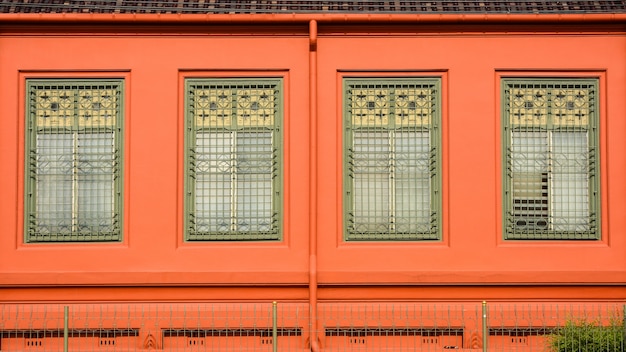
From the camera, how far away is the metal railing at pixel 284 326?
44.5ft

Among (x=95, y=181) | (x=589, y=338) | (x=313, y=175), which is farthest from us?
(x=95, y=181)

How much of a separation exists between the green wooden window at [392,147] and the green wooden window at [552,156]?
103 cm

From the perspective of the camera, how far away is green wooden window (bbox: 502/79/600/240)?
1391 cm

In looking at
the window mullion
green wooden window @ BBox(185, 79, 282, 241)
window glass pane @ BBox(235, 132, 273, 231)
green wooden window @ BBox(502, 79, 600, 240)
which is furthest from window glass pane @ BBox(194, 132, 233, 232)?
green wooden window @ BBox(502, 79, 600, 240)

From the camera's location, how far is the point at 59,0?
14023 millimetres

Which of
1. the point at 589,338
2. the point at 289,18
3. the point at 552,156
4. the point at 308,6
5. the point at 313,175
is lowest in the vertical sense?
the point at 589,338

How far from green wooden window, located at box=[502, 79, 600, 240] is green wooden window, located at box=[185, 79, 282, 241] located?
324 centimetres

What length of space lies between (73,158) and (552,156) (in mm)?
6634

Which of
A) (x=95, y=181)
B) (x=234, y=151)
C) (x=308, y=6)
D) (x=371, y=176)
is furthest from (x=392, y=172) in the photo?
(x=95, y=181)

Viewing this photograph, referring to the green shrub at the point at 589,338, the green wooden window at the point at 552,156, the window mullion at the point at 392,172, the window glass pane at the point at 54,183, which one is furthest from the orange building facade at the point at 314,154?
the green shrub at the point at 589,338

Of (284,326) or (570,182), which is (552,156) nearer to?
(570,182)

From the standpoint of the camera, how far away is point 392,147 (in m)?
14.0

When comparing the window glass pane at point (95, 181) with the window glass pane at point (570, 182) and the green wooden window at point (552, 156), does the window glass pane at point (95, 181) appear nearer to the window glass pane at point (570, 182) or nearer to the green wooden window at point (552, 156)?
the green wooden window at point (552, 156)

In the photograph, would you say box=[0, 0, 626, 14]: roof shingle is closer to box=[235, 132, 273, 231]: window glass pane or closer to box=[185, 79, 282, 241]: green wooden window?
box=[185, 79, 282, 241]: green wooden window
